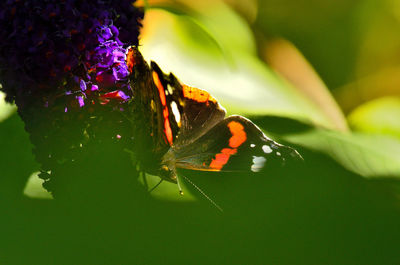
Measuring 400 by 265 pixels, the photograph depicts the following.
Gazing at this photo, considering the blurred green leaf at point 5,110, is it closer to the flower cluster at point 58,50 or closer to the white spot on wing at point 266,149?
the flower cluster at point 58,50

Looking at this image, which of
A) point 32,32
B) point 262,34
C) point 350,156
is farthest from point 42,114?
point 262,34

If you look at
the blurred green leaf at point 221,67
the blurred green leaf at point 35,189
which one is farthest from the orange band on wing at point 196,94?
the blurred green leaf at point 35,189

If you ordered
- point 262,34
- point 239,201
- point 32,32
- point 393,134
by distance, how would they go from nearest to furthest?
point 32,32, point 239,201, point 393,134, point 262,34

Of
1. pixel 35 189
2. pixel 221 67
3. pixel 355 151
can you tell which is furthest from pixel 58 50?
pixel 355 151

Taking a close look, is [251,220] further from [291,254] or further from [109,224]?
[109,224]

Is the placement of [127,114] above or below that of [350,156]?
above

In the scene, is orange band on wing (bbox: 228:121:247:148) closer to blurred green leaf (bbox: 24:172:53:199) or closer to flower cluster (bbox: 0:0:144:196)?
flower cluster (bbox: 0:0:144:196)

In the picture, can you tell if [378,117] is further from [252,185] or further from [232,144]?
[232,144]
